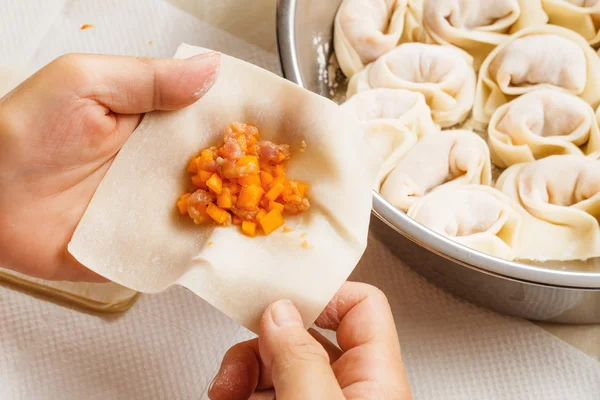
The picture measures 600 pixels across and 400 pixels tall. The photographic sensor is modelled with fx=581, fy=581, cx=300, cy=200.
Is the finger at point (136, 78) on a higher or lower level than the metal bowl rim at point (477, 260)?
higher

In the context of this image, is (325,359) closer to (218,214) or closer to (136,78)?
(218,214)

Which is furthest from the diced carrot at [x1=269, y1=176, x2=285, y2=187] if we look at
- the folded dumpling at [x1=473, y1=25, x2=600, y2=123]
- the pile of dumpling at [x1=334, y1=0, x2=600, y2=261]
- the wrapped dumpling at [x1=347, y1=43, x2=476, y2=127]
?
the folded dumpling at [x1=473, y1=25, x2=600, y2=123]

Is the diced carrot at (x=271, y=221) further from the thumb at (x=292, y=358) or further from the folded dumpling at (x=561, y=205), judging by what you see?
the folded dumpling at (x=561, y=205)

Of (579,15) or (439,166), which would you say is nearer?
(439,166)

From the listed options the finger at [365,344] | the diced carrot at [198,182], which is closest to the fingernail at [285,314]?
the finger at [365,344]

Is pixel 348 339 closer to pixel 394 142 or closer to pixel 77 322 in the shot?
pixel 394 142

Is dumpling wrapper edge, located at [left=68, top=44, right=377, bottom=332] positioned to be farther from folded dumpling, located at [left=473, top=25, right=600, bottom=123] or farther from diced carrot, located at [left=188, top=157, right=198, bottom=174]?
folded dumpling, located at [left=473, top=25, right=600, bottom=123]

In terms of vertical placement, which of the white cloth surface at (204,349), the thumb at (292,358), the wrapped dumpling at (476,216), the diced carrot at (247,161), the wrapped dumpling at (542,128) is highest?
the diced carrot at (247,161)

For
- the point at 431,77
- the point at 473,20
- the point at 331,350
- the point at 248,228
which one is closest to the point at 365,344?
the point at 331,350
